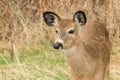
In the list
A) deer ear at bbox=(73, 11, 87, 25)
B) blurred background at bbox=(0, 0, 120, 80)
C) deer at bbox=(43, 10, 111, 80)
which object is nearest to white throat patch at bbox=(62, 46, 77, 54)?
deer at bbox=(43, 10, 111, 80)

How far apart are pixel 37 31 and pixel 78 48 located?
4161 mm

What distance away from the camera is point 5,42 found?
9727 millimetres

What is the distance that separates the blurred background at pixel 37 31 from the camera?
26.5 ft

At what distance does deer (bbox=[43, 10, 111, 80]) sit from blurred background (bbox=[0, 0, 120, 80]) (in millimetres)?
1415

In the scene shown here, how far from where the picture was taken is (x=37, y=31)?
9.88 m

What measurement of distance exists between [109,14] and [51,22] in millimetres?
3962

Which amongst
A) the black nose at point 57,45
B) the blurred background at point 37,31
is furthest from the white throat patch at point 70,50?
the blurred background at point 37,31

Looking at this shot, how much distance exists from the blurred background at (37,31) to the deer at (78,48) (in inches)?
55.7

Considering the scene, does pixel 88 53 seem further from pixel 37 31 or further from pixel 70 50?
pixel 37 31

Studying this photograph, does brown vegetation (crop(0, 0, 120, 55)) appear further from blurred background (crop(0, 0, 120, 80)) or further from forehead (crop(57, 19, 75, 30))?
forehead (crop(57, 19, 75, 30))

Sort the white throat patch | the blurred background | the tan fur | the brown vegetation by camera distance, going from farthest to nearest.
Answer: the brown vegetation → the blurred background → the tan fur → the white throat patch

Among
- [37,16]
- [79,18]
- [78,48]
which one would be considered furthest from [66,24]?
[37,16]

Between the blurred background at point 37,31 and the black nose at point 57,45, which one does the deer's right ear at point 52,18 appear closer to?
the black nose at point 57,45

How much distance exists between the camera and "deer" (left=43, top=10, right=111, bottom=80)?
5.66m
